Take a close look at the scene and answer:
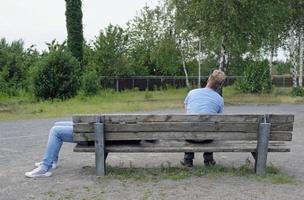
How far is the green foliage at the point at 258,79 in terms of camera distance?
33312mm

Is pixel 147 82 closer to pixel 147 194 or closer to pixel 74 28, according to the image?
pixel 74 28

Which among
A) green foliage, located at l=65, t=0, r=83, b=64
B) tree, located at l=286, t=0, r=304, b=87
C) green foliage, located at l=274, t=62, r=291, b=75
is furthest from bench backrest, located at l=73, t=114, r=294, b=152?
green foliage, located at l=274, t=62, r=291, b=75

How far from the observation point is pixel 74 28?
112 ft

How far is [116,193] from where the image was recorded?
6301 mm

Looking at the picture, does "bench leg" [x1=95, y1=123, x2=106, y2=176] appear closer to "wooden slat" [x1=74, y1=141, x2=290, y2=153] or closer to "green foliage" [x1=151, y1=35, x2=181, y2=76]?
"wooden slat" [x1=74, y1=141, x2=290, y2=153]

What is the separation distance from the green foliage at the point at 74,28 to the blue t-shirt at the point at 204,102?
26772 mm

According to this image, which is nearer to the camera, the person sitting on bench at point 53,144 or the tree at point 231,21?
the person sitting on bench at point 53,144

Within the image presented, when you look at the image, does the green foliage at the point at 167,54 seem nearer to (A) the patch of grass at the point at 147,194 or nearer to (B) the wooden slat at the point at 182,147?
(B) the wooden slat at the point at 182,147

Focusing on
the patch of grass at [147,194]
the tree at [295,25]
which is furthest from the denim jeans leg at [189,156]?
the tree at [295,25]

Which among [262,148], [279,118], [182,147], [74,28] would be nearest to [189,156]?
[182,147]

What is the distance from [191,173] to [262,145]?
1017 millimetres

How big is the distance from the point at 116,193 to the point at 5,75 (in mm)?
30514

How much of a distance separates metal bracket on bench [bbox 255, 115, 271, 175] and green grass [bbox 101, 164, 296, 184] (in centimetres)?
11

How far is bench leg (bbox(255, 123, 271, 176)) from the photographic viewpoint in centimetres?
713
